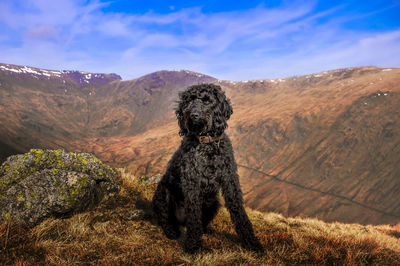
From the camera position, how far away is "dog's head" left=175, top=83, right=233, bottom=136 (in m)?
3.53

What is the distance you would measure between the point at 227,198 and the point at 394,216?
793 centimetres

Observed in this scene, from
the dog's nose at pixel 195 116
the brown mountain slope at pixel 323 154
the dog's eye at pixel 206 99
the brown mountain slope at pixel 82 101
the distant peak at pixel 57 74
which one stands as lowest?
the brown mountain slope at pixel 323 154

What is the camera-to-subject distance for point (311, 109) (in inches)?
591

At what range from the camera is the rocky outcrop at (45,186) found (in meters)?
3.80

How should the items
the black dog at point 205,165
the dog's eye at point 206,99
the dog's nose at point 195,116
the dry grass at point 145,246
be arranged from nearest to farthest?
the dry grass at point 145,246 < the dog's nose at point 195,116 < the black dog at point 205,165 < the dog's eye at point 206,99

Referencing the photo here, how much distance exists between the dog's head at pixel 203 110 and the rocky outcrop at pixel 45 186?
8.88ft

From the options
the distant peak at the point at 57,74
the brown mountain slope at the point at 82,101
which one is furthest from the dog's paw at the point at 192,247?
the distant peak at the point at 57,74

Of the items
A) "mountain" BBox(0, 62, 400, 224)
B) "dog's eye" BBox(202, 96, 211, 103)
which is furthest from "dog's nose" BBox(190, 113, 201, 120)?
"mountain" BBox(0, 62, 400, 224)

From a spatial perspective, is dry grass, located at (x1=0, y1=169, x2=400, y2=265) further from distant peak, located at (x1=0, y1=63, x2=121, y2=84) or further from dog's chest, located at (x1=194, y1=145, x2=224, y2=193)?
distant peak, located at (x1=0, y1=63, x2=121, y2=84)

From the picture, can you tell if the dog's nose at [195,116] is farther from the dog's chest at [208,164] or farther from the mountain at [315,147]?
the mountain at [315,147]

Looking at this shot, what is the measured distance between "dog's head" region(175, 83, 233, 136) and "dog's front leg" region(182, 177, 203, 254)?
906mm

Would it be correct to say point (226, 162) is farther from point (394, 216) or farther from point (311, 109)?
point (311, 109)

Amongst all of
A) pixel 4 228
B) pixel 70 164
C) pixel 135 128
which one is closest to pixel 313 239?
pixel 4 228

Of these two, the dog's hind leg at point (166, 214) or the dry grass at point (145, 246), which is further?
the dog's hind leg at point (166, 214)
